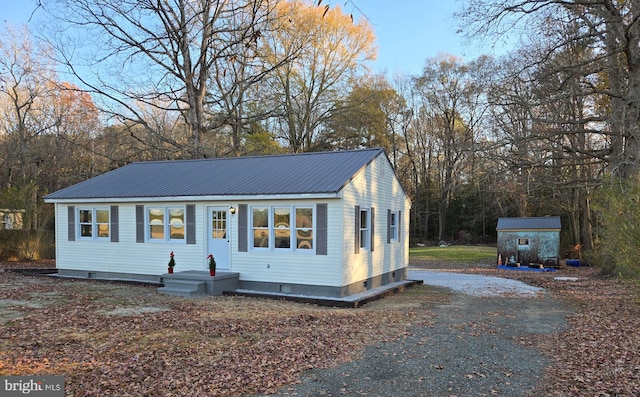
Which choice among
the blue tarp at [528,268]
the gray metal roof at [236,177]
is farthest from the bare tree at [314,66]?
the blue tarp at [528,268]

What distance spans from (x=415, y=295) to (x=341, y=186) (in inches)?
173

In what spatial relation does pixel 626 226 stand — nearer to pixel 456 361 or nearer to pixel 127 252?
pixel 456 361

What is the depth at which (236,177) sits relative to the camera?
13961 mm

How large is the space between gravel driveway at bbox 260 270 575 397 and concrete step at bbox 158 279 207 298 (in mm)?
6033

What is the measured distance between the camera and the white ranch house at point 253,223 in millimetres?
11727

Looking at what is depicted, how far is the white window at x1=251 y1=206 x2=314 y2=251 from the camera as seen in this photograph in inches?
470

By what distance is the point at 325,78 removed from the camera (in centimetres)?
3150

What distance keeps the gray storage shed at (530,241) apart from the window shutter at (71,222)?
63.9 ft

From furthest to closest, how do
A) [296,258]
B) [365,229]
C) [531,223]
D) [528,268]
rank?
[531,223] < [528,268] < [365,229] < [296,258]

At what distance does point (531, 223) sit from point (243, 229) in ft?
54.6

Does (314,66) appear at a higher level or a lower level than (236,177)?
higher

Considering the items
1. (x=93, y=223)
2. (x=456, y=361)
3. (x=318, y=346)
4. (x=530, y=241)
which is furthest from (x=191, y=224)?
(x=530, y=241)

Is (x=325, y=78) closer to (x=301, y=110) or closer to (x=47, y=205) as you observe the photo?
(x=301, y=110)

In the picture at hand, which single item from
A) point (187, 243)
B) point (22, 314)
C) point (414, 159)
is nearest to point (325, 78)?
point (414, 159)
